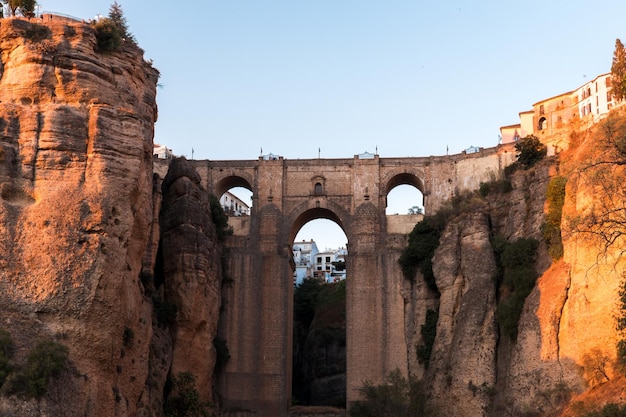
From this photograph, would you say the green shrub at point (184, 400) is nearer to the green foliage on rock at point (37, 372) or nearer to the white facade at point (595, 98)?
the green foliage on rock at point (37, 372)

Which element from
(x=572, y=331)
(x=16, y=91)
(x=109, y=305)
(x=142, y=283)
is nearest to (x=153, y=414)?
(x=142, y=283)

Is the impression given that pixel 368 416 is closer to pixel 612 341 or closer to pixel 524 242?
pixel 524 242

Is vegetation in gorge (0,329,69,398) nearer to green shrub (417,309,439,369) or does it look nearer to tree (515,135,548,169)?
green shrub (417,309,439,369)

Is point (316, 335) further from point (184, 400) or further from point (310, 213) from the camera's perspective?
point (184, 400)

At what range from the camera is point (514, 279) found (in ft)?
109

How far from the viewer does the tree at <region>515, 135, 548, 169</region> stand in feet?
130

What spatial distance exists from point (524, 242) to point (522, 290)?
2.25 meters

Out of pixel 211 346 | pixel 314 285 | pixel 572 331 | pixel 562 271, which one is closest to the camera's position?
pixel 572 331

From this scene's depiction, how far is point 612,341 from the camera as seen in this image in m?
26.0

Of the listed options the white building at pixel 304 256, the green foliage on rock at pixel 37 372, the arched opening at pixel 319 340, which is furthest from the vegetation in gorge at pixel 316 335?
the green foliage on rock at pixel 37 372

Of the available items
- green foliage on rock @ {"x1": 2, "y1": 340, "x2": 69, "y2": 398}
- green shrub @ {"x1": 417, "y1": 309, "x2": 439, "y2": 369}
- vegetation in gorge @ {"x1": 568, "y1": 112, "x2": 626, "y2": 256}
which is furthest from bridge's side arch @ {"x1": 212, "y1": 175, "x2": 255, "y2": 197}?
green foliage on rock @ {"x1": 2, "y1": 340, "x2": 69, "y2": 398}

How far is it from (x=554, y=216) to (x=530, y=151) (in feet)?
25.0

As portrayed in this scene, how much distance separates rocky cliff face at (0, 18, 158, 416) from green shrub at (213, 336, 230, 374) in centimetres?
1155

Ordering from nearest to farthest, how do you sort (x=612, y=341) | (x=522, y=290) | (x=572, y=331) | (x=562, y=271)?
1. (x=612, y=341)
2. (x=572, y=331)
3. (x=562, y=271)
4. (x=522, y=290)
